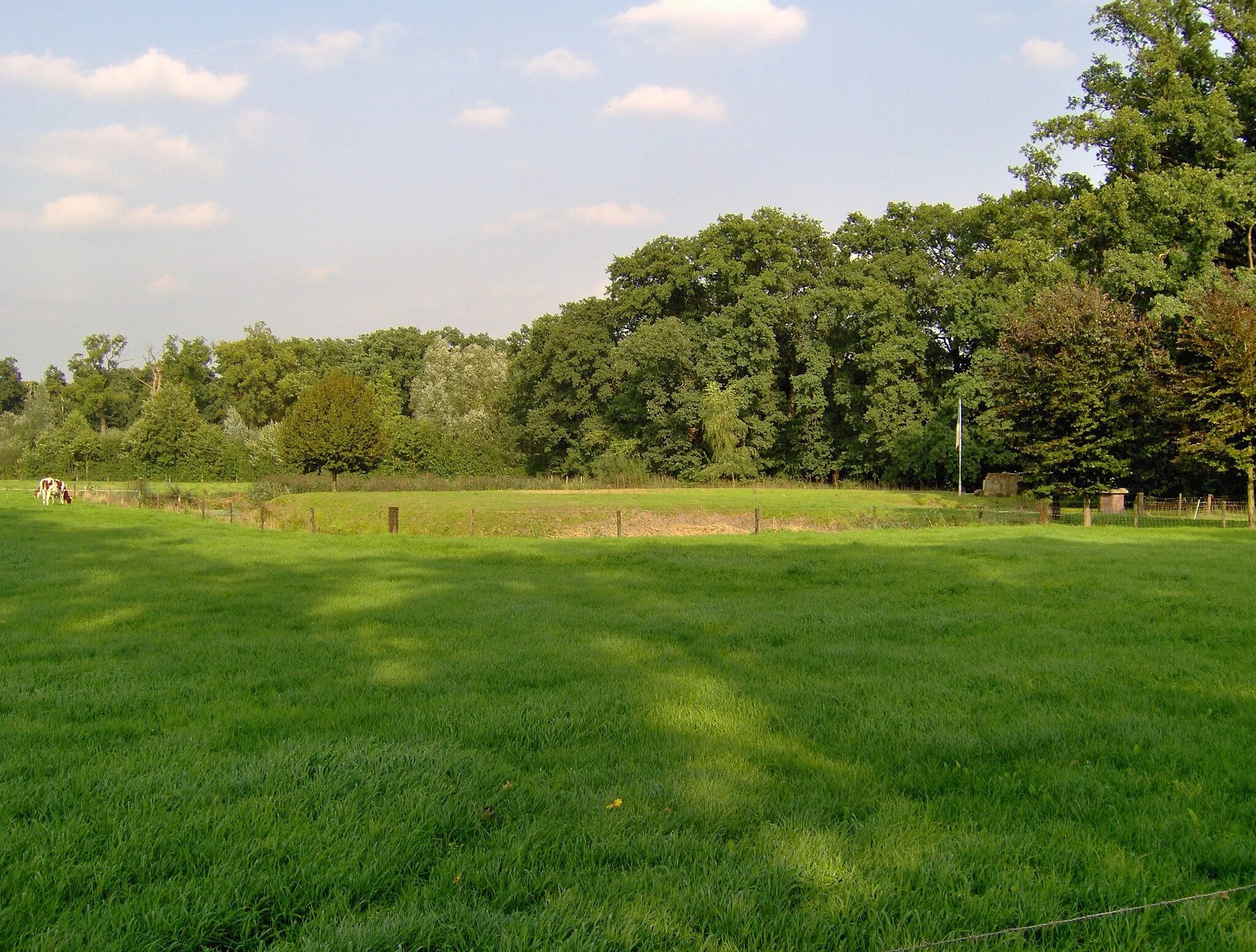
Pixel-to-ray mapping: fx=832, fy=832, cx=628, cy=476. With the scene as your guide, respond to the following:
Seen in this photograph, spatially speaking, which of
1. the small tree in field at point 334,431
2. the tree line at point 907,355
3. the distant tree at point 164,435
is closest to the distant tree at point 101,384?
the tree line at point 907,355

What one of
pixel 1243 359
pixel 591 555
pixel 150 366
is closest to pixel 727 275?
pixel 1243 359

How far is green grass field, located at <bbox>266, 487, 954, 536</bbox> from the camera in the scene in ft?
76.8

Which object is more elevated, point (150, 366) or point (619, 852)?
point (150, 366)

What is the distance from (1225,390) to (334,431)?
42.7 m

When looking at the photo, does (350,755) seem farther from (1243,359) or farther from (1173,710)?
(1243,359)

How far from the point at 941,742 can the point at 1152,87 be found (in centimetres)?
4026

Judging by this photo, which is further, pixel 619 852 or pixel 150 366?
pixel 150 366

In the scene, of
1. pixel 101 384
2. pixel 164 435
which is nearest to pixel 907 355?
pixel 164 435

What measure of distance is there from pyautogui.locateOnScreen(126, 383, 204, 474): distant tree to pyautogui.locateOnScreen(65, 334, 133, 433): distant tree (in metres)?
29.6

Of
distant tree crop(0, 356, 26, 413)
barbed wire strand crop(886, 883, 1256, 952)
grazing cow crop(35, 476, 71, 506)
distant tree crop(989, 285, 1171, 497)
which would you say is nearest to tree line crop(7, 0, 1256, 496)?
distant tree crop(989, 285, 1171, 497)

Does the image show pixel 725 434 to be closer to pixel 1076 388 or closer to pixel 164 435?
pixel 1076 388

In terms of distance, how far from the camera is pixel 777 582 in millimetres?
11977

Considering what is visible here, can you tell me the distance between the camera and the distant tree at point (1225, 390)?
23.3m

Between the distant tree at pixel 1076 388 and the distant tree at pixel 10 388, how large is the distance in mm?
139560
